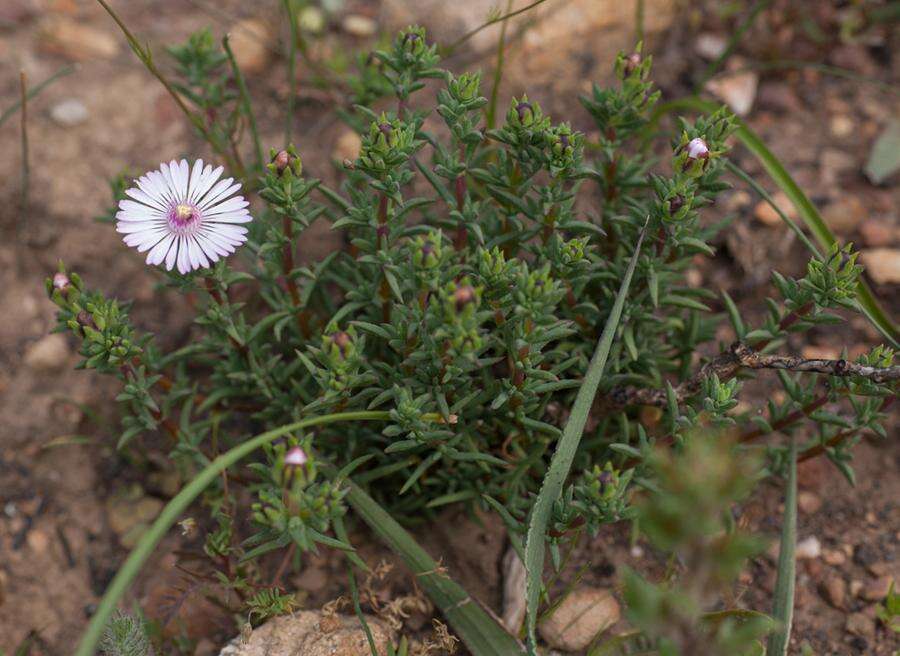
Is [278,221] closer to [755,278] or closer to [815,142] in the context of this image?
[755,278]

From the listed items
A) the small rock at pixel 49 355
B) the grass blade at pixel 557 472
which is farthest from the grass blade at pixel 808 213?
the small rock at pixel 49 355

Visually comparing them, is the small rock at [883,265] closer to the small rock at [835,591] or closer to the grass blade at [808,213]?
the grass blade at [808,213]

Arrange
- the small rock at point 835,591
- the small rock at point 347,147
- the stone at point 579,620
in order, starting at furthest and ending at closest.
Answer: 1. the small rock at point 347,147
2. the small rock at point 835,591
3. the stone at point 579,620

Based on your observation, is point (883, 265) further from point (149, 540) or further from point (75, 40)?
point (75, 40)

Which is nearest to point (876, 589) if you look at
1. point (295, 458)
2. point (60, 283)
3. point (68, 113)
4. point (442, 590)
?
point (442, 590)

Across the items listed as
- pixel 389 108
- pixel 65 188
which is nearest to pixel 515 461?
pixel 389 108

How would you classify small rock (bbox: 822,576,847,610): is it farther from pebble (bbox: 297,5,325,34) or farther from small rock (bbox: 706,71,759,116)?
pebble (bbox: 297,5,325,34)
